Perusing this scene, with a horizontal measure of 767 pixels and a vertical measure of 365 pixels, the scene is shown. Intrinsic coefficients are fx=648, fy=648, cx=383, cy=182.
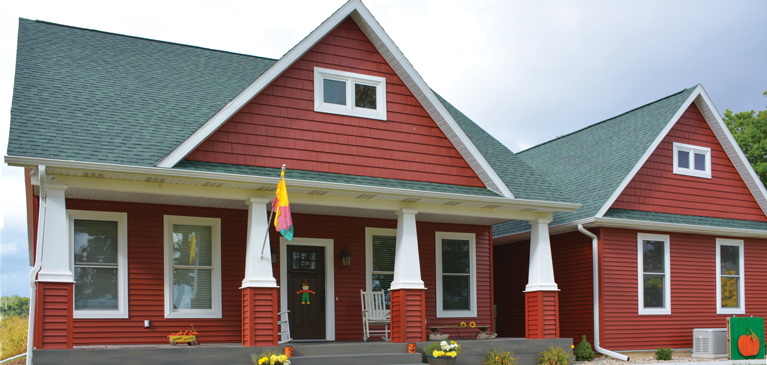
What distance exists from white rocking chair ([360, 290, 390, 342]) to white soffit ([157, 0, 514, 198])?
9.86 feet

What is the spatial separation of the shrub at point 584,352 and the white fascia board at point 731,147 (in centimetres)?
658

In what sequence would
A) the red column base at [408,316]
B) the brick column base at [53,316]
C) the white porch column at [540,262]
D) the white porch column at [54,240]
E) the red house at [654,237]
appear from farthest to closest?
the red house at [654,237] < the white porch column at [540,262] < the red column base at [408,316] < the white porch column at [54,240] < the brick column base at [53,316]

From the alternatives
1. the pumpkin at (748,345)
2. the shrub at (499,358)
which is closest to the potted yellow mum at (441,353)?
the shrub at (499,358)

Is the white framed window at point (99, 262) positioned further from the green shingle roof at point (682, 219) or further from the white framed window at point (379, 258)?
the green shingle roof at point (682, 219)

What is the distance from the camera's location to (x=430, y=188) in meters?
11.5

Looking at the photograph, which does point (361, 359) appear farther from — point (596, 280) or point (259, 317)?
point (596, 280)

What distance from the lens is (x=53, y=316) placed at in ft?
27.6

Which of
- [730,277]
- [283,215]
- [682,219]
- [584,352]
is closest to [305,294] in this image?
[283,215]

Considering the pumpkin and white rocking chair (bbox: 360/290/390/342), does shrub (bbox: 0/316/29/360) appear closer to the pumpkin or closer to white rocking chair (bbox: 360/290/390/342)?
white rocking chair (bbox: 360/290/390/342)

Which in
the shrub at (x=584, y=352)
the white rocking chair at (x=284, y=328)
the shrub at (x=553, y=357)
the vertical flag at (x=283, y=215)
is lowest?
the shrub at (x=584, y=352)

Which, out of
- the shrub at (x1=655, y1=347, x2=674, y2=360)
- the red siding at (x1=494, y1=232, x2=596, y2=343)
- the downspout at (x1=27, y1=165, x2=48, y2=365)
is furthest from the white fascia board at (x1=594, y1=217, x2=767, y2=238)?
the downspout at (x1=27, y1=165, x2=48, y2=365)

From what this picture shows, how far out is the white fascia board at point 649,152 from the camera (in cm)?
1371

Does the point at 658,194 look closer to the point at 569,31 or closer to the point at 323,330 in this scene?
the point at 323,330

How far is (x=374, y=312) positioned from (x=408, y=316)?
1.47m
